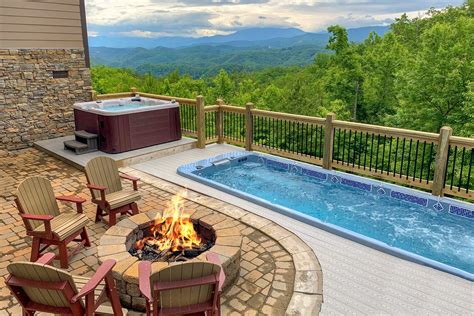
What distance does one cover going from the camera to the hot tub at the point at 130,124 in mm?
7094

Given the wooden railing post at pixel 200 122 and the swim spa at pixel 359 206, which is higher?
the wooden railing post at pixel 200 122

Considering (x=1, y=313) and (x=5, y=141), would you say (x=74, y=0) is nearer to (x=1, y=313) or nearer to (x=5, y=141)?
(x=5, y=141)

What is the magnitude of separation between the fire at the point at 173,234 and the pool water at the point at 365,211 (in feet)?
7.31

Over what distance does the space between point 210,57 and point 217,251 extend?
84.0m

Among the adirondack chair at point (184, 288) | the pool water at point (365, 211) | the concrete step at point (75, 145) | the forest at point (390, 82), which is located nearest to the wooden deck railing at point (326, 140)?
the pool water at point (365, 211)

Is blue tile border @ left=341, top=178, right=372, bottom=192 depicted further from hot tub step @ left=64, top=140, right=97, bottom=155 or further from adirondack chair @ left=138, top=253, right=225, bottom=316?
hot tub step @ left=64, top=140, right=97, bottom=155

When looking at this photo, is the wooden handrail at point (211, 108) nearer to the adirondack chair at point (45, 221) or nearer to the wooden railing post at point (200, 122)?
the wooden railing post at point (200, 122)

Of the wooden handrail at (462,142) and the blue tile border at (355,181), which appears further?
the blue tile border at (355,181)

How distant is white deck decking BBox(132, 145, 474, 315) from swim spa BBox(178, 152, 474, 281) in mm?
155

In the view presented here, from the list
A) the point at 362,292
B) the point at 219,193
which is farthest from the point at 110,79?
the point at 362,292

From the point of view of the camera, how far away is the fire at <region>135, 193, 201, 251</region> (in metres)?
3.44

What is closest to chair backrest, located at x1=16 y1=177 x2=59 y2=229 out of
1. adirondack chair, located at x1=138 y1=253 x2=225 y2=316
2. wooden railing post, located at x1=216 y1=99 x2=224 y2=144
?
adirondack chair, located at x1=138 y1=253 x2=225 y2=316

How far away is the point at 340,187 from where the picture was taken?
20.0 ft

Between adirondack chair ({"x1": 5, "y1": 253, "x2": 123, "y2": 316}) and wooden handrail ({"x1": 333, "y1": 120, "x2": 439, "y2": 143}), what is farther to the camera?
wooden handrail ({"x1": 333, "y1": 120, "x2": 439, "y2": 143})
